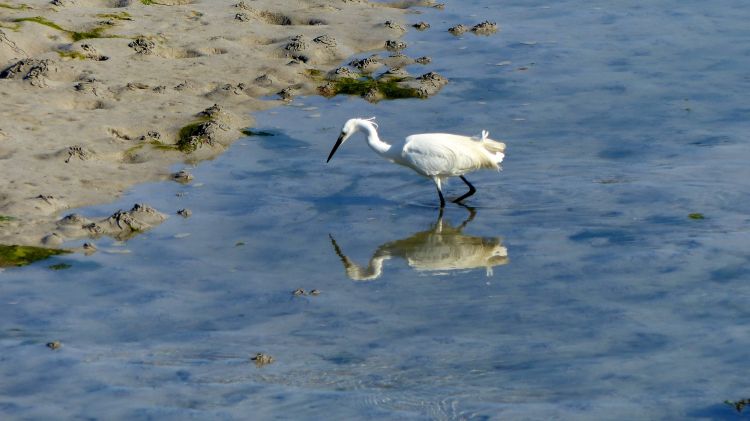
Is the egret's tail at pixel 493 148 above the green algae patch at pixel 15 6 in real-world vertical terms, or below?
below

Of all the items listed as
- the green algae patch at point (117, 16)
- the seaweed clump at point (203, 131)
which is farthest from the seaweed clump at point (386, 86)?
the green algae patch at point (117, 16)

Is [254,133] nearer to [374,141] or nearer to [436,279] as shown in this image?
[374,141]

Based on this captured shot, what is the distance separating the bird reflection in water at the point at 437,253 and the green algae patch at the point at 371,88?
146 inches

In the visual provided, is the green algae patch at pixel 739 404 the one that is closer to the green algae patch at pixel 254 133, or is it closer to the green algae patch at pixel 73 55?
the green algae patch at pixel 254 133

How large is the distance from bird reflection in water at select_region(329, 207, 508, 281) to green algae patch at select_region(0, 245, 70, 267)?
2412 millimetres

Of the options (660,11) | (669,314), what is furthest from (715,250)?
(660,11)

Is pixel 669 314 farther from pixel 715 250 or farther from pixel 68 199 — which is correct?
pixel 68 199

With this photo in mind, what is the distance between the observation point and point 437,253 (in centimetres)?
1005

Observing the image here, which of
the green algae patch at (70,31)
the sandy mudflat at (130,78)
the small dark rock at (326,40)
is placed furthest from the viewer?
the small dark rock at (326,40)

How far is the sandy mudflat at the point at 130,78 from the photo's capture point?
11.1 meters

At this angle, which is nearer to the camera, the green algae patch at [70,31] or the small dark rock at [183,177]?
the small dark rock at [183,177]

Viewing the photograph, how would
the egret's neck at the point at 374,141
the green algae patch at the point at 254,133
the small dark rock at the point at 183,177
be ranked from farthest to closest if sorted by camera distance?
the green algae patch at the point at 254,133
the small dark rock at the point at 183,177
the egret's neck at the point at 374,141

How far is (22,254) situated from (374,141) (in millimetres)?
3582

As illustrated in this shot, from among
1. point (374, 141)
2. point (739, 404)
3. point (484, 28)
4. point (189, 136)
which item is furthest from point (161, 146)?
point (739, 404)
